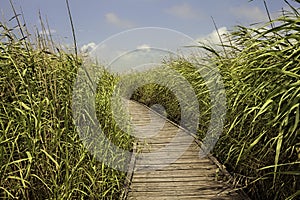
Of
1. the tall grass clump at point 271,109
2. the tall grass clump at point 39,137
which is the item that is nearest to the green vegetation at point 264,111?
the tall grass clump at point 271,109

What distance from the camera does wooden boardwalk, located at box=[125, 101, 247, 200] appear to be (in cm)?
307

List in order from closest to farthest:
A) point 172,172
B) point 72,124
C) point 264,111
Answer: point 264,111, point 72,124, point 172,172

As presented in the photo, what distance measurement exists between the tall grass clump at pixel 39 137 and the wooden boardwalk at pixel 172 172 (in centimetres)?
42

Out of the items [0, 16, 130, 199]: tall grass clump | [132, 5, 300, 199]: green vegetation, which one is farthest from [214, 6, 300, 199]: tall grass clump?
[0, 16, 130, 199]: tall grass clump

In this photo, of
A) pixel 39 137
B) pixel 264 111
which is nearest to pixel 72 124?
pixel 39 137

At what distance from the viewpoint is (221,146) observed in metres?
4.07

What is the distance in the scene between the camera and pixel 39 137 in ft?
6.97

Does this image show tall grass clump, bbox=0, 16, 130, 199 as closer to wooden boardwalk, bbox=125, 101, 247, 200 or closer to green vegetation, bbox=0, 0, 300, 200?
green vegetation, bbox=0, 0, 300, 200

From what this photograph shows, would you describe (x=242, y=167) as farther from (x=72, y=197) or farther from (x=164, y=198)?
(x=72, y=197)

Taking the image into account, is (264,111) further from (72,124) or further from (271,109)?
(72,124)

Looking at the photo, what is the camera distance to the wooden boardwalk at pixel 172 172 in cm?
307

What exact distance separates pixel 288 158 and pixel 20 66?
6.29ft

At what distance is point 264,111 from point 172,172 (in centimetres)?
187

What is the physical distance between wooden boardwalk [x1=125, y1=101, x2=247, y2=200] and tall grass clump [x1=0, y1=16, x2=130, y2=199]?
42 cm
